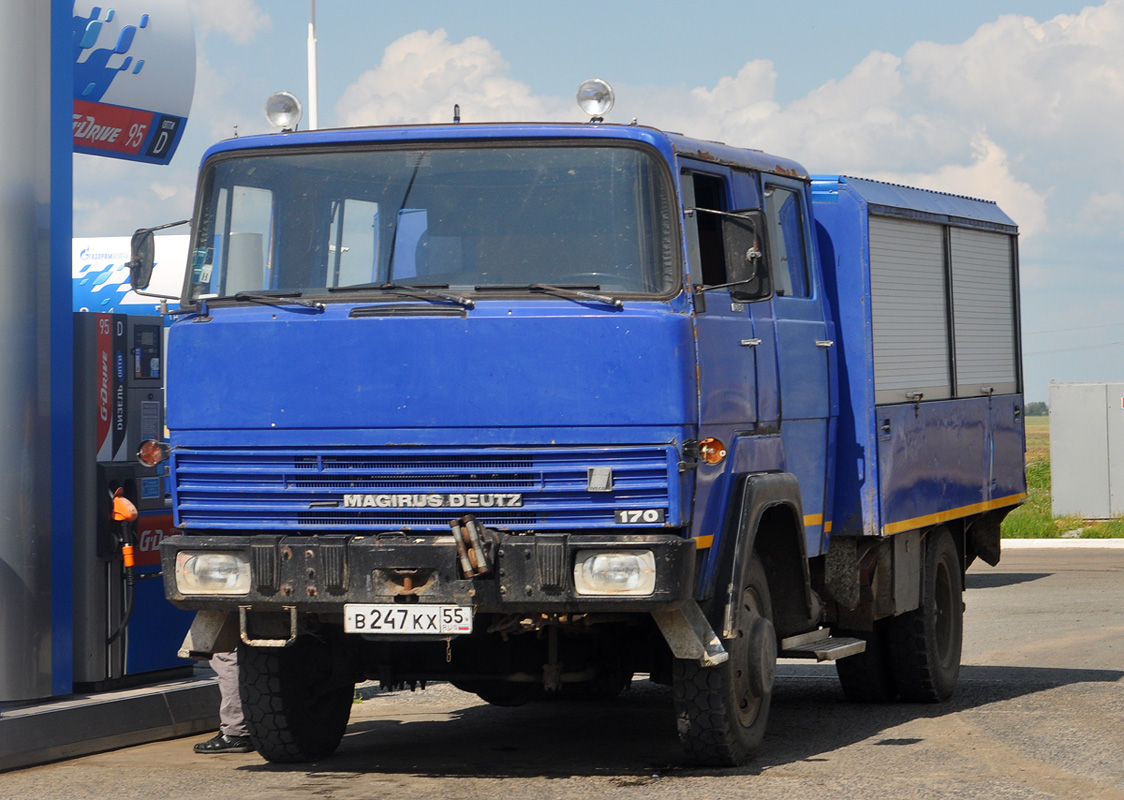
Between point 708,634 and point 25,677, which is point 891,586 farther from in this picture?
point 25,677

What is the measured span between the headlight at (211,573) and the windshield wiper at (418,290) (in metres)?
1.28

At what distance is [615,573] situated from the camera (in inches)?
276

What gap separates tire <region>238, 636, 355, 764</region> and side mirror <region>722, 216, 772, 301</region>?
8.81 ft

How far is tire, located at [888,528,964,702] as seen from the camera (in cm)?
1051

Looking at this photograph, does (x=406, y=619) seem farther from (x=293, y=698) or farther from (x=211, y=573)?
(x=293, y=698)

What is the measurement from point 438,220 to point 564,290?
0.72 m

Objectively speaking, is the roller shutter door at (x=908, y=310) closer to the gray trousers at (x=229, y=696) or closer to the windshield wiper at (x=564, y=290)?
the windshield wiper at (x=564, y=290)

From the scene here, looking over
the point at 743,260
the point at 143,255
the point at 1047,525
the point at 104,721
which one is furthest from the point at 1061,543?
the point at 143,255

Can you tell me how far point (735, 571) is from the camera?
7.53m

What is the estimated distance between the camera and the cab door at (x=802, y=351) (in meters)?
8.58

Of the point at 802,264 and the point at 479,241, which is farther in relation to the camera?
the point at 802,264

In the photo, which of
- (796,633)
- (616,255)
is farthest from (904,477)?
(616,255)

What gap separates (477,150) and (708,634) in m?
2.36

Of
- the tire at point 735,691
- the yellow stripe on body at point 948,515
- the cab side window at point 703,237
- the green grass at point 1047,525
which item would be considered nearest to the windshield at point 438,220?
the cab side window at point 703,237
